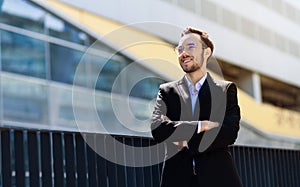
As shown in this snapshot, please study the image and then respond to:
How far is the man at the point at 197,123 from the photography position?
405 centimetres

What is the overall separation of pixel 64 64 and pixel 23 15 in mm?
1883

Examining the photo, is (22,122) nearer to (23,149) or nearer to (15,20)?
(15,20)

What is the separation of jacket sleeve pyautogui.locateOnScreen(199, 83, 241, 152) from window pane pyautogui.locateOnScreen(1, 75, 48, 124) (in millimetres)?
11910

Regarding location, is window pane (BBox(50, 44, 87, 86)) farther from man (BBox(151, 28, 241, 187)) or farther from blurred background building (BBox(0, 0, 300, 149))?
man (BBox(151, 28, 241, 187))

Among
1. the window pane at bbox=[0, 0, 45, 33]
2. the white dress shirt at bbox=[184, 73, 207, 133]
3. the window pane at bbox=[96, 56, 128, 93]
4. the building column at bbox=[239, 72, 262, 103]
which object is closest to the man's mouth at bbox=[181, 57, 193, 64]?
the white dress shirt at bbox=[184, 73, 207, 133]

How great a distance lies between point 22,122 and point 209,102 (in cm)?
1220

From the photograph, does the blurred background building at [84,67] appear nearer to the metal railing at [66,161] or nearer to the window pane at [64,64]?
the window pane at [64,64]

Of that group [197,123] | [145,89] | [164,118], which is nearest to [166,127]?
[164,118]

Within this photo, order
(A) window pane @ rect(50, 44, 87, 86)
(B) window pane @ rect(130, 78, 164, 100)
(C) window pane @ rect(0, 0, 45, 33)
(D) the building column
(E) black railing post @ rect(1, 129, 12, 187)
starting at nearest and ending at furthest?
(E) black railing post @ rect(1, 129, 12, 187) → (C) window pane @ rect(0, 0, 45, 33) → (A) window pane @ rect(50, 44, 87, 86) → (B) window pane @ rect(130, 78, 164, 100) → (D) the building column

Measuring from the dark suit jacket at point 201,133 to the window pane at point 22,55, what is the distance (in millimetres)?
11976

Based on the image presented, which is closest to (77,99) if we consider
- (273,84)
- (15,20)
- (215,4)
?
(15,20)

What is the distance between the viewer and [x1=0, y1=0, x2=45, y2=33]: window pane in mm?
16016

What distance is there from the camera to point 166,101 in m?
4.20

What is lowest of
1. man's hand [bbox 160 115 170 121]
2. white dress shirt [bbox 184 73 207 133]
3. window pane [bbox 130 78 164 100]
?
man's hand [bbox 160 115 170 121]
